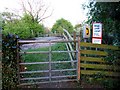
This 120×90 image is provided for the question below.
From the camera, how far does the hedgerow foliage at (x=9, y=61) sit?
3.76m

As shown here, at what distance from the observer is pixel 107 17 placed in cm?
414

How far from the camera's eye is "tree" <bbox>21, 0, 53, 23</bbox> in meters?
3.60

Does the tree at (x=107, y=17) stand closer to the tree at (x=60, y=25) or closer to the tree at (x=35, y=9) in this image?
the tree at (x=60, y=25)

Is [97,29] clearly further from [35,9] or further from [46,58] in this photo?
[35,9]

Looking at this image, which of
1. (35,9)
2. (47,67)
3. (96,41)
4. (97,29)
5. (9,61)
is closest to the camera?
(35,9)

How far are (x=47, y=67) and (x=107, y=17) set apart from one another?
1353 millimetres

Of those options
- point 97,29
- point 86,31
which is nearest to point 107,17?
point 97,29

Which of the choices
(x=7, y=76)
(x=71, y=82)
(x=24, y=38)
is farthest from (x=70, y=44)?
(x=7, y=76)

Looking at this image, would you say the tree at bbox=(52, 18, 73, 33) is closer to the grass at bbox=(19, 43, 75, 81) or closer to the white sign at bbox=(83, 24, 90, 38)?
the white sign at bbox=(83, 24, 90, 38)

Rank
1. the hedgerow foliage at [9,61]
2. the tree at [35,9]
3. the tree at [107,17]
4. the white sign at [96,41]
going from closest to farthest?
1. the tree at [35,9]
2. the hedgerow foliage at [9,61]
3. the tree at [107,17]
4. the white sign at [96,41]

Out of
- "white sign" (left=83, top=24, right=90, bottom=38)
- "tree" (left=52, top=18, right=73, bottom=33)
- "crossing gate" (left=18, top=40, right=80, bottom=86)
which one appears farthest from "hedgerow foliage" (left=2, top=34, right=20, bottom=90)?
"white sign" (left=83, top=24, right=90, bottom=38)

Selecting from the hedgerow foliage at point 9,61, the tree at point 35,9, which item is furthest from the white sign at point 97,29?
the hedgerow foliage at point 9,61

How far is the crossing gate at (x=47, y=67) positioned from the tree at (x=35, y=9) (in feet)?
1.53

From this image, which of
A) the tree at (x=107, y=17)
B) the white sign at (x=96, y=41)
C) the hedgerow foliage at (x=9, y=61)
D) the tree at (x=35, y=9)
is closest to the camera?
the tree at (x=35, y=9)
